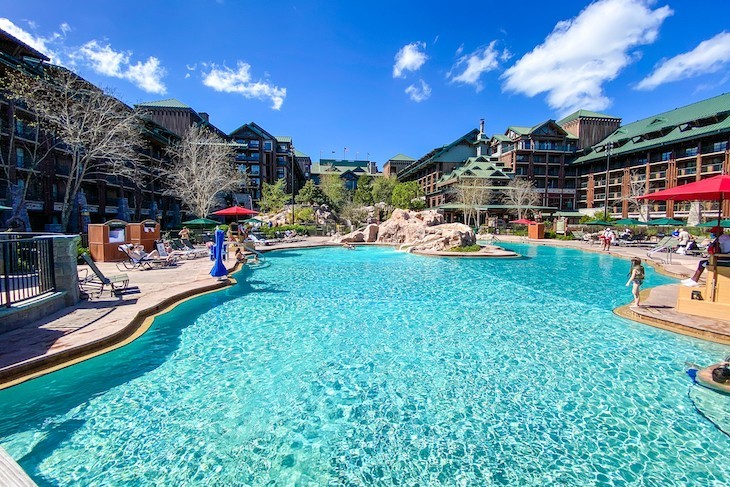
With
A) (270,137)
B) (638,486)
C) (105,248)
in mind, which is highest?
(270,137)

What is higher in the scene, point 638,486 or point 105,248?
point 105,248

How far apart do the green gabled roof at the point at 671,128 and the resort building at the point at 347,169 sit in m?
52.2

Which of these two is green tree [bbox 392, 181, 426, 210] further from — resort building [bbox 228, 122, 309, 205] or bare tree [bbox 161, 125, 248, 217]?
bare tree [bbox 161, 125, 248, 217]

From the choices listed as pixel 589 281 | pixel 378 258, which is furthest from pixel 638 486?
pixel 378 258

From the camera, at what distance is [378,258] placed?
74.3 ft

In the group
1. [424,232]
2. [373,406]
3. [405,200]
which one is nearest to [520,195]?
[405,200]

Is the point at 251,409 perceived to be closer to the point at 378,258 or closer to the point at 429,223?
the point at 378,258

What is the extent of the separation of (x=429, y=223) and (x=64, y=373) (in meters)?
28.0

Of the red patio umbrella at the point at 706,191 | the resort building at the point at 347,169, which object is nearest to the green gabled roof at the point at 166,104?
the resort building at the point at 347,169

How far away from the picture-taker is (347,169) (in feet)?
339

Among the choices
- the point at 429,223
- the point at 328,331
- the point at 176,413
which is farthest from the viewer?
the point at 429,223

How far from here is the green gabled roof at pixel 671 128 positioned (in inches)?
1774

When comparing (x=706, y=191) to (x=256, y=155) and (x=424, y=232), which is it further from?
(x=256, y=155)

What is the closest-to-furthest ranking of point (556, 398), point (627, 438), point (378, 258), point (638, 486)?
point (638, 486), point (627, 438), point (556, 398), point (378, 258)
